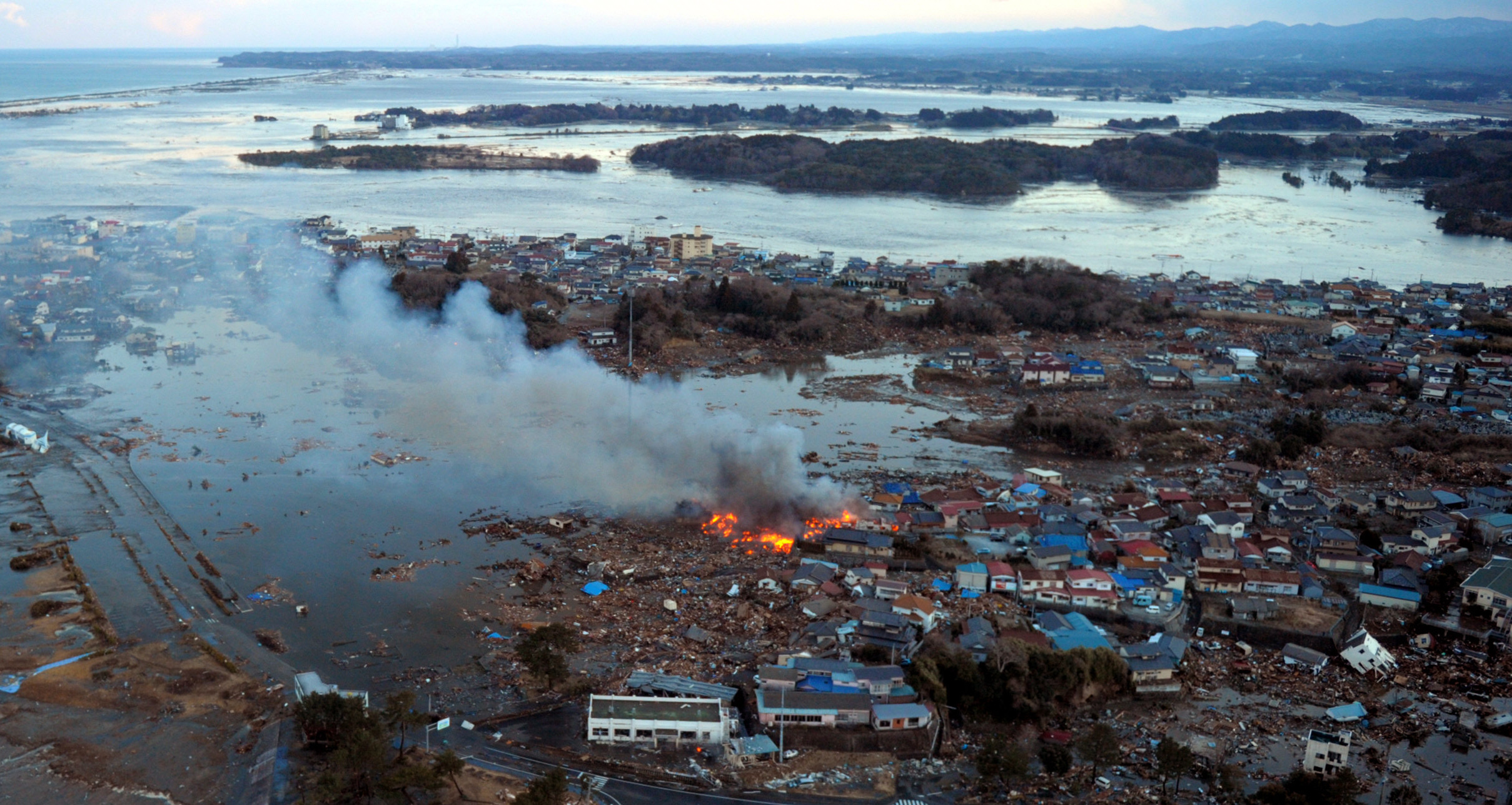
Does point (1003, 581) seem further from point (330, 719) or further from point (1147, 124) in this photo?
point (1147, 124)

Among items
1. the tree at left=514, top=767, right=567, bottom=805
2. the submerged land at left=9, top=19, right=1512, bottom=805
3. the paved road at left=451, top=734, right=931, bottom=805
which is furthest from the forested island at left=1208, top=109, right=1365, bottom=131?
the tree at left=514, top=767, right=567, bottom=805

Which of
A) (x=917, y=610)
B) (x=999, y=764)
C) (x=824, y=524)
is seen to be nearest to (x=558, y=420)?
(x=824, y=524)

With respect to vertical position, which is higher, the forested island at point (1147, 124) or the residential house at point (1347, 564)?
the forested island at point (1147, 124)

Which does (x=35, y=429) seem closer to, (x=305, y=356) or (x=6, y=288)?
(x=305, y=356)

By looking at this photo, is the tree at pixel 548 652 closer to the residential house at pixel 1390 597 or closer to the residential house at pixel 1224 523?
the residential house at pixel 1224 523

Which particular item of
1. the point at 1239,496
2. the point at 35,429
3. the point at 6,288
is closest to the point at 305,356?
Result: the point at 35,429

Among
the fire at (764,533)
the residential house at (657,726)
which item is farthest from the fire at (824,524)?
the residential house at (657,726)
